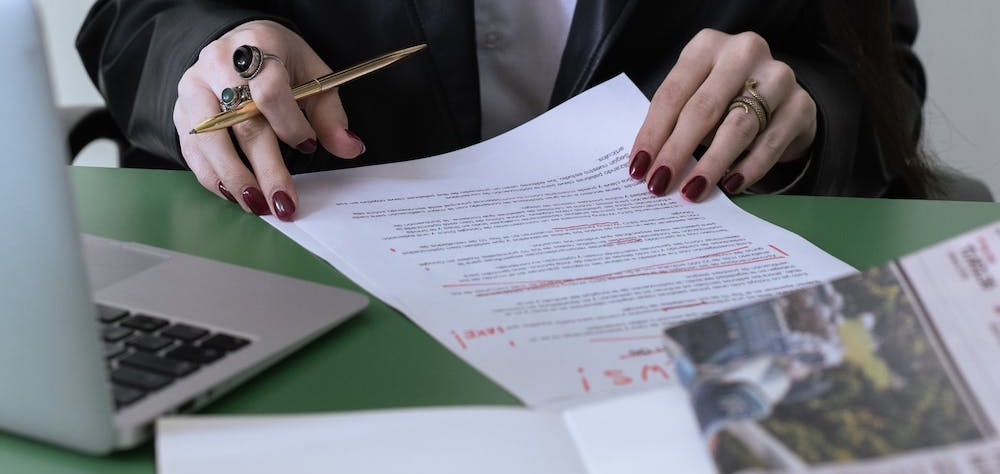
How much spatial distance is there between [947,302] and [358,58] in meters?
0.76

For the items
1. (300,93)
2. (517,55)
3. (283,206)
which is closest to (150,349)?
(283,206)

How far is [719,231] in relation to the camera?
24.9 inches

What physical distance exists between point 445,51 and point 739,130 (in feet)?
1.18

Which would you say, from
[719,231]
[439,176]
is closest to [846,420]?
[719,231]

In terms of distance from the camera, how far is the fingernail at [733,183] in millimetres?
725

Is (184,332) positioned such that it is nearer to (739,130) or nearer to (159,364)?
(159,364)

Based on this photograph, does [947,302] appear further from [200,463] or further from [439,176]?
[439,176]

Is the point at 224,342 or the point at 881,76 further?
the point at 881,76

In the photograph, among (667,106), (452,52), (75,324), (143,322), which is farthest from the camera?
(452,52)

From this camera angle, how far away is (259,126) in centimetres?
71

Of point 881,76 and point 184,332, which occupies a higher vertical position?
point 184,332

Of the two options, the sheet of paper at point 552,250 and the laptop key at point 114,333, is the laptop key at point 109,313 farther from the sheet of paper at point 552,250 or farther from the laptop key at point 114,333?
the sheet of paper at point 552,250

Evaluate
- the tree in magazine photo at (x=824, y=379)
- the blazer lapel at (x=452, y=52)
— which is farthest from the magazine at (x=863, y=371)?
the blazer lapel at (x=452, y=52)

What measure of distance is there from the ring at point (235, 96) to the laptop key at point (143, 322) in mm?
310
